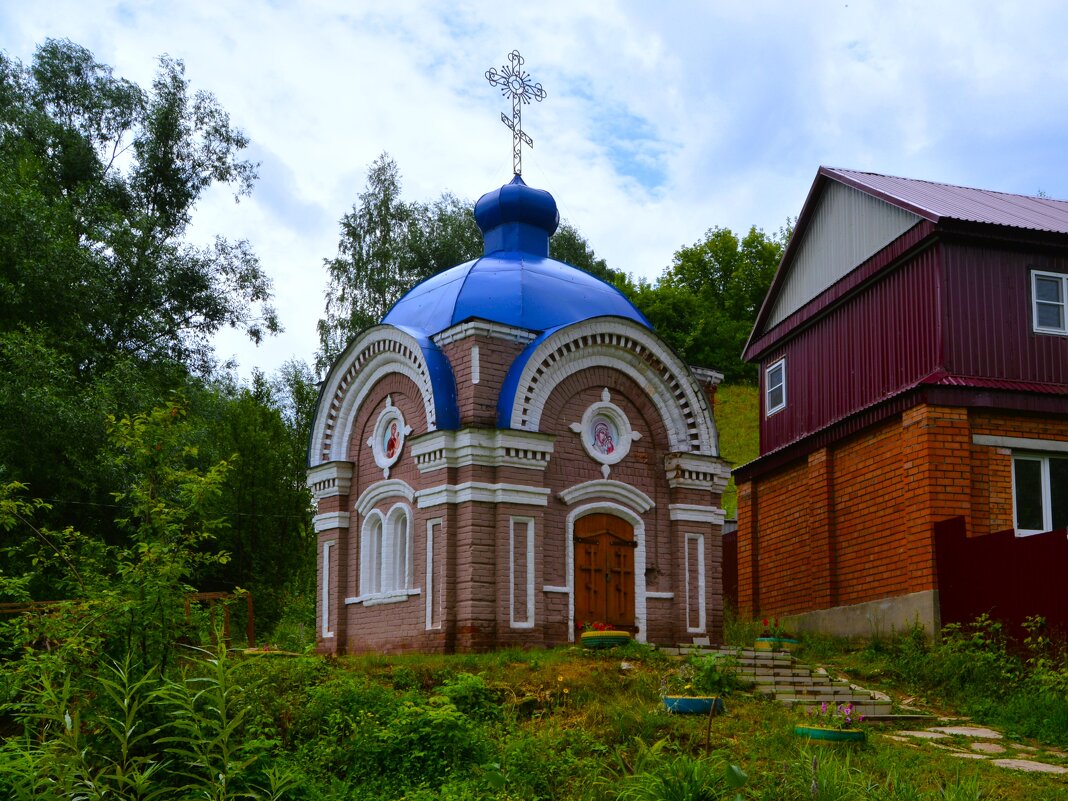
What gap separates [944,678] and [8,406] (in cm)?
1491

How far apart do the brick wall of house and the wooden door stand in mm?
3237

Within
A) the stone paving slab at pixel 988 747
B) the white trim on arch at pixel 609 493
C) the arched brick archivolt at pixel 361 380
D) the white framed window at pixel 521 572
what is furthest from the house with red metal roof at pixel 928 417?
the arched brick archivolt at pixel 361 380

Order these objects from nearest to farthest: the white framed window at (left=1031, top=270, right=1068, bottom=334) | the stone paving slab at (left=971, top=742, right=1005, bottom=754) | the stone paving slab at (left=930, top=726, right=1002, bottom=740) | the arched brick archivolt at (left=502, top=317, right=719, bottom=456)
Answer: the stone paving slab at (left=971, top=742, right=1005, bottom=754), the stone paving slab at (left=930, top=726, right=1002, bottom=740), the arched brick archivolt at (left=502, top=317, right=719, bottom=456), the white framed window at (left=1031, top=270, right=1068, bottom=334)

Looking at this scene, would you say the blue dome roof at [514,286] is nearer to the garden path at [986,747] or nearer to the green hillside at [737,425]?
the garden path at [986,747]

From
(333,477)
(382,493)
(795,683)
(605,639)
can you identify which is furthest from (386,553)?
(795,683)

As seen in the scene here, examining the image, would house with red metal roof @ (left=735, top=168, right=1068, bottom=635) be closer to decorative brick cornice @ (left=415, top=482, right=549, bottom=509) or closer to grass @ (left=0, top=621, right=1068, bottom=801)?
grass @ (left=0, top=621, right=1068, bottom=801)

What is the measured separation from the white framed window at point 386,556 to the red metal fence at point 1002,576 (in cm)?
656

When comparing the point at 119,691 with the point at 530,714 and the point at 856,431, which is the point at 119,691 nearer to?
the point at 530,714

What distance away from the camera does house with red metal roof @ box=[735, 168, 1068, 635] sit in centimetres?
1457

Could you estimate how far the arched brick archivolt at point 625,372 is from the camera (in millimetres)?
14844

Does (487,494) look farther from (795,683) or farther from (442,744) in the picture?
(442,744)

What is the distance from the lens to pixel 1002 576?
531 inches

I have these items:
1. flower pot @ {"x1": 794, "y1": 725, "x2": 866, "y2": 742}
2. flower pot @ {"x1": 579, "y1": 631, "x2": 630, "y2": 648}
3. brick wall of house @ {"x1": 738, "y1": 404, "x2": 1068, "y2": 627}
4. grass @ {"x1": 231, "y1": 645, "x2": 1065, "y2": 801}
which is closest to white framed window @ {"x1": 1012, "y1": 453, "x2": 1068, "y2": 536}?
brick wall of house @ {"x1": 738, "y1": 404, "x2": 1068, "y2": 627}

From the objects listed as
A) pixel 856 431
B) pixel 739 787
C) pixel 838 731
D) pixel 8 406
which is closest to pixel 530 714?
pixel 838 731
